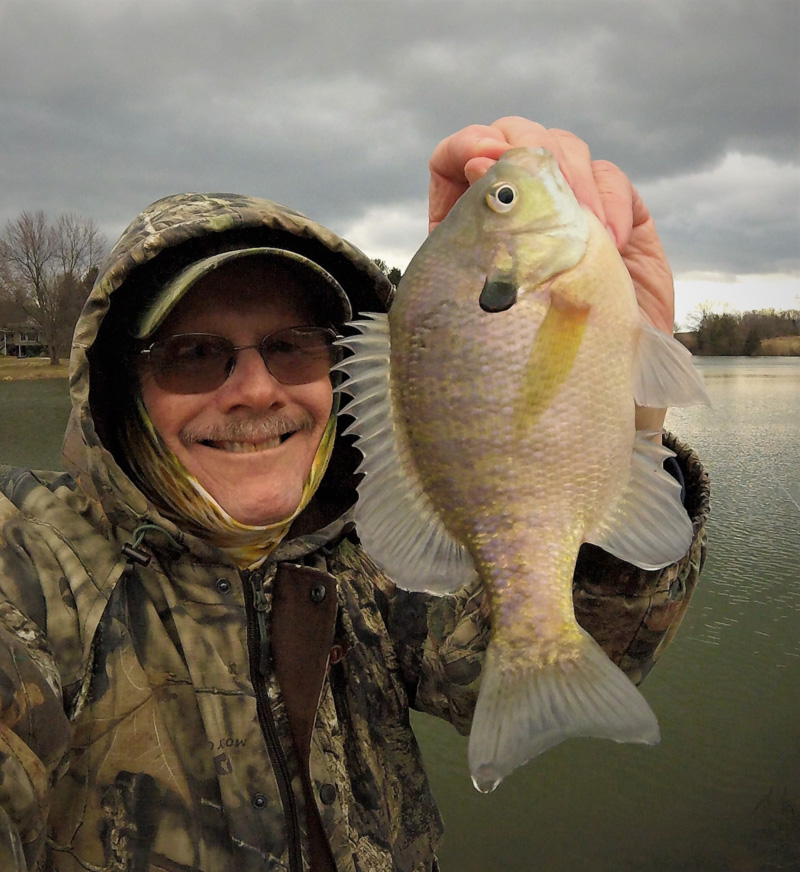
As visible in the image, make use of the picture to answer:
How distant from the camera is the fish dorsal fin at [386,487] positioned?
4.96 feet

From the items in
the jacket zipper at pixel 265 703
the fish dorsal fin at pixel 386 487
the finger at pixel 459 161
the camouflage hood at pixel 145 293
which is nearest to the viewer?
the fish dorsal fin at pixel 386 487

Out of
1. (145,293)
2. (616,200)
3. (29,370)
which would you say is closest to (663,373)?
(616,200)

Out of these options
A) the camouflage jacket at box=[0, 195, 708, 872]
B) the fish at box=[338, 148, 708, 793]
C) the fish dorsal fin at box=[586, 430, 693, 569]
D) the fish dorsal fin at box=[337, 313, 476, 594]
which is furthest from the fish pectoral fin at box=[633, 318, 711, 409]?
the camouflage jacket at box=[0, 195, 708, 872]

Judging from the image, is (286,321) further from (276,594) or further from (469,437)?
(469,437)

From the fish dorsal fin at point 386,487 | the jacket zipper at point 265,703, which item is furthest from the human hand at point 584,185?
the jacket zipper at point 265,703

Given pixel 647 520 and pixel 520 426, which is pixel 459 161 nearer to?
pixel 520 426

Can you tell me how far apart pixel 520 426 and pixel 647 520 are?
1.20ft

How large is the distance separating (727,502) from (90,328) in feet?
37.1

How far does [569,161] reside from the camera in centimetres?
162

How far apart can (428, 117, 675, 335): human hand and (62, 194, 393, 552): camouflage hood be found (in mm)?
490

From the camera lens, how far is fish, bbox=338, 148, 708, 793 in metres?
1.41

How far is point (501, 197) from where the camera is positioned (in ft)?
4.80

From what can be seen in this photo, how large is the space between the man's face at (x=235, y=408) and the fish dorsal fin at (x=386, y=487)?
66 cm

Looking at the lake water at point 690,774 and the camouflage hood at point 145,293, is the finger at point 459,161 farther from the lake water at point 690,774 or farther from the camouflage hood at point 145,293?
the lake water at point 690,774
